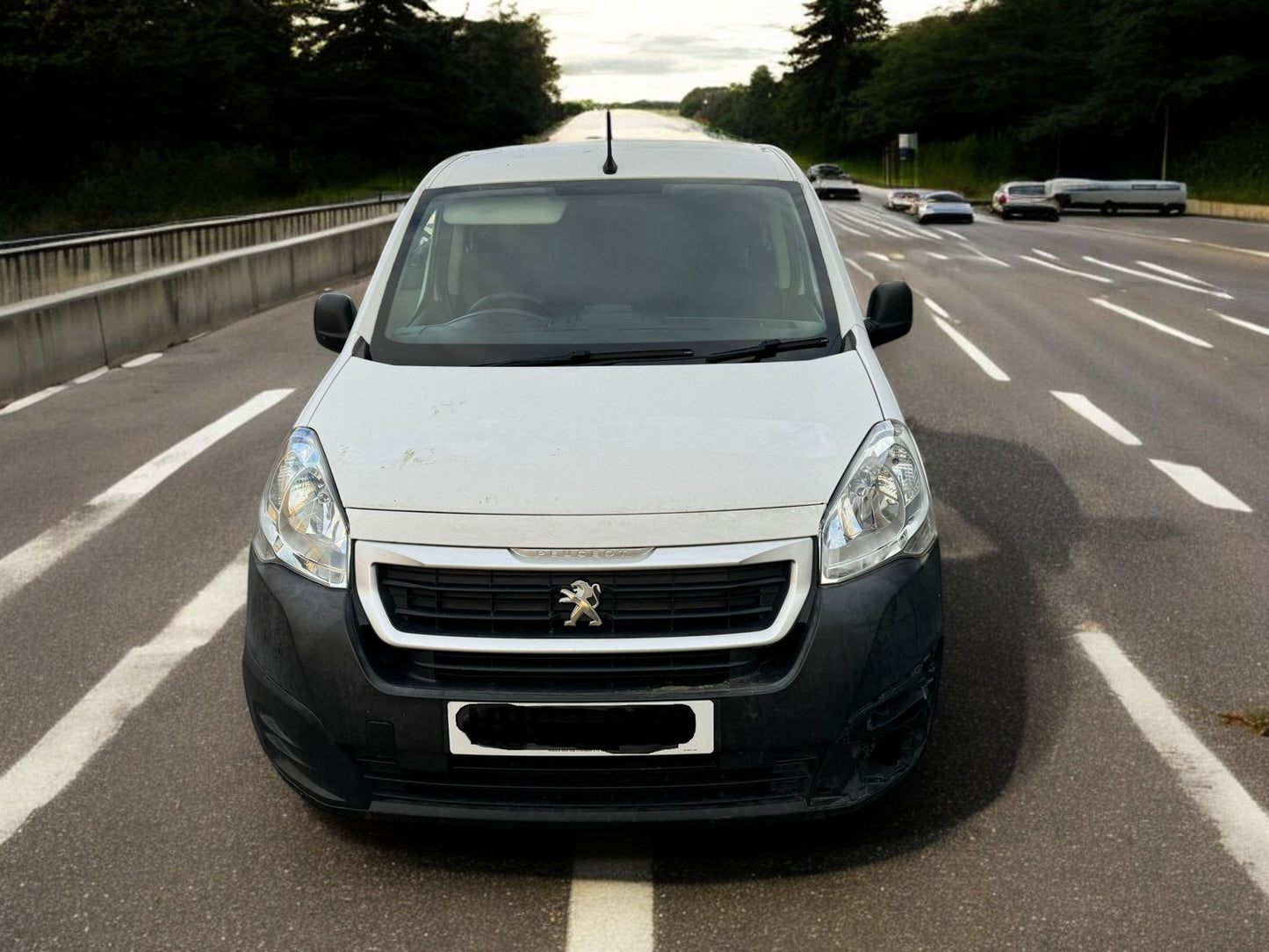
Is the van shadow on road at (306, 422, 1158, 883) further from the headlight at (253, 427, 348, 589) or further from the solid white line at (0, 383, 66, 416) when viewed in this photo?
the solid white line at (0, 383, 66, 416)

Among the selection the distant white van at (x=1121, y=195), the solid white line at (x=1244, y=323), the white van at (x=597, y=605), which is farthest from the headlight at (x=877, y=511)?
the distant white van at (x=1121, y=195)

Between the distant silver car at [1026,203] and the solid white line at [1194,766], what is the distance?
50317 millimetres

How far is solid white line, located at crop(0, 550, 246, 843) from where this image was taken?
4203 millimetres

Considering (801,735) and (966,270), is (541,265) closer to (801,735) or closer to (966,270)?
(801,735)

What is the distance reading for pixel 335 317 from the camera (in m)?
5.09

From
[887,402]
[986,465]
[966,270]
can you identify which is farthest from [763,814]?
[966,270]

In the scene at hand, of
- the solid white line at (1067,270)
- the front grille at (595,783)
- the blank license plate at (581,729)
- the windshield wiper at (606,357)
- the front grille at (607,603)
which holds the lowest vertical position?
the solid white line at (1067,270)

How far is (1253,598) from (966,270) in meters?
21.7

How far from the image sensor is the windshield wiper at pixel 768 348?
4.46 m

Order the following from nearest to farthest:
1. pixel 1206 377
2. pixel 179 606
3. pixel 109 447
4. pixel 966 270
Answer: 1. pixel 179 606
2. pixel 109 447
3. pixel 1206 377
4. pixel 966 270

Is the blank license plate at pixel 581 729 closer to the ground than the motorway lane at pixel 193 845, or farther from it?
farther from it

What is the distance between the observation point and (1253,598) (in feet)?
19.7

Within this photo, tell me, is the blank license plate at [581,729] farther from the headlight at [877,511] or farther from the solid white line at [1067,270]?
the solid white line at [1067,270]

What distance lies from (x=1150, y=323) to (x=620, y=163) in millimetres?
13239
